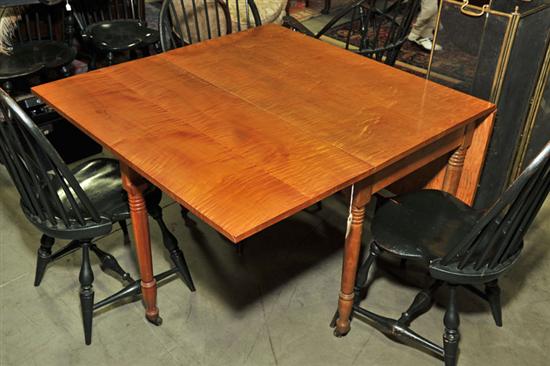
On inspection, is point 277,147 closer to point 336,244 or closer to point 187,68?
point 187,68

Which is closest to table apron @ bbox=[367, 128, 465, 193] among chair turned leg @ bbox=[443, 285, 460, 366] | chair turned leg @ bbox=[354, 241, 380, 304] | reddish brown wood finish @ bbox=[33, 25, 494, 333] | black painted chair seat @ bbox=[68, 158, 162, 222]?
reddish brown wood finish @ bbox=[33, 25, 494, 333]

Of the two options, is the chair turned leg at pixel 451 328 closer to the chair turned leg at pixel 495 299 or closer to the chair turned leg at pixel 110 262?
the chair turned leg at pixel 495 299

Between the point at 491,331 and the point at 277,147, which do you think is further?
the point at 491,331

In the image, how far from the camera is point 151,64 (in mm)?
2314

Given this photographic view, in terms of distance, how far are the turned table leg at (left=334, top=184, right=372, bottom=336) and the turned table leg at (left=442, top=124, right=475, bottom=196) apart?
43 cm

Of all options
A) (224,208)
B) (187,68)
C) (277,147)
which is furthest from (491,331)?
(187,68)

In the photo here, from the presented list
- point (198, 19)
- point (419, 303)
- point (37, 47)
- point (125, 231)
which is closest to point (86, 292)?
point (125, 231)

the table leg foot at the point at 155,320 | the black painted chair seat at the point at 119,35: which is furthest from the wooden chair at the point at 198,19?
the table leg foot at the point at 155,320

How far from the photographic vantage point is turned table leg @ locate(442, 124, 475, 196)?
209cm

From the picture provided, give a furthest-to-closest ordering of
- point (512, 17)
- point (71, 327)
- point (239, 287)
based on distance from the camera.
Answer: point (239, 287) → point (71, 327) → point (512, 17)

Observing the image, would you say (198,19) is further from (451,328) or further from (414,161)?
(451,328)

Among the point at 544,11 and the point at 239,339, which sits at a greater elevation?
the point at 544,11

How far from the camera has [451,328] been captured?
1.94m

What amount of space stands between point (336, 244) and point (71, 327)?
1.11 m
